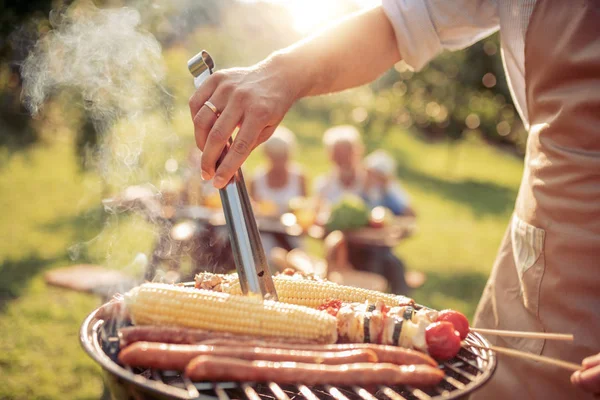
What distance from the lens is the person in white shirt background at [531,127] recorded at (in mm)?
2039

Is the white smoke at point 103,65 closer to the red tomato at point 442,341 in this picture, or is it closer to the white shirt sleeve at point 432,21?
the white shirt sleeve at point 432,21

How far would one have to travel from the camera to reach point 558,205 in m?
2.11

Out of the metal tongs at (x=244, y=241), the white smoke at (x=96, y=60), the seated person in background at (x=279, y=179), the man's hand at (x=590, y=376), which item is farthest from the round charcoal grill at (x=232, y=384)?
the seated person in background at (x=279, y=179)

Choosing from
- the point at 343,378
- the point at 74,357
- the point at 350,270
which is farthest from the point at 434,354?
the point at 350,270

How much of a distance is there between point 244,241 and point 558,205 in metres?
1.23

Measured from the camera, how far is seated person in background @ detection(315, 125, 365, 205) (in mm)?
7805

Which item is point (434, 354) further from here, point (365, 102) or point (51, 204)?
point (365, 102)

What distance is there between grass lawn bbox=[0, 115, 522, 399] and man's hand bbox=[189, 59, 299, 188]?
1315 millimetres

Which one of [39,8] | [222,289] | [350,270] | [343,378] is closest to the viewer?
[343,378]

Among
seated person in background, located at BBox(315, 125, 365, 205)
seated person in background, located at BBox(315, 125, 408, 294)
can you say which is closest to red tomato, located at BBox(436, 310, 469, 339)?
seated person in background, located at BBox(315, 125, 408, 294)

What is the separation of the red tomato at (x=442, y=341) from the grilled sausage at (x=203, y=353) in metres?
0.29

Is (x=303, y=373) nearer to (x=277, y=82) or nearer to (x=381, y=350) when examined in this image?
(x=381, y=350)

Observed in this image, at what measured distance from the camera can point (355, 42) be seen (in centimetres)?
250

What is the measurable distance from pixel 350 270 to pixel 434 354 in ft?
16.6
